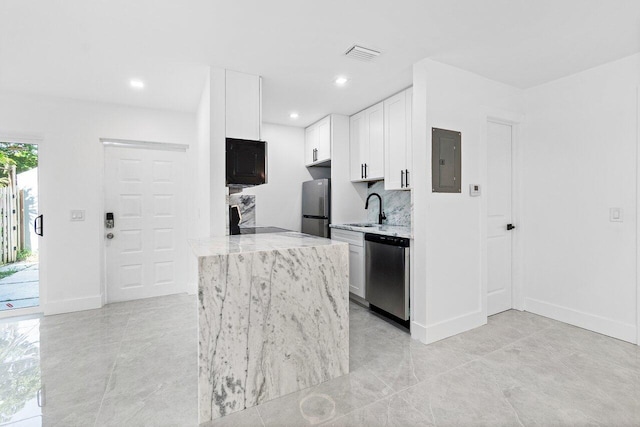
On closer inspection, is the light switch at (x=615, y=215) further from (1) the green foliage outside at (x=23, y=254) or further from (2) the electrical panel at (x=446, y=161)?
(1) the green foliage outside at (x=23, y=254)

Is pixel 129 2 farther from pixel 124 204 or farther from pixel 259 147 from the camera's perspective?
pixel 124 204

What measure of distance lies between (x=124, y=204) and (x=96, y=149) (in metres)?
0.73

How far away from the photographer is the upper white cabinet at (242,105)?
279 cm

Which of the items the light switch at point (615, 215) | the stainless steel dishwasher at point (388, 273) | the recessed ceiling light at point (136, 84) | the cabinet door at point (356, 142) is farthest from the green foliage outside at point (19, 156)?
the light switch at point (615, 215)

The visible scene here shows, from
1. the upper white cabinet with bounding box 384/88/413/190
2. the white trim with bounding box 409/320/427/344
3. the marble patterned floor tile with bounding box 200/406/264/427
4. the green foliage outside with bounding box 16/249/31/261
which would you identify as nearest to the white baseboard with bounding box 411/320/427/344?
the white trim with bounding box 409/320/427/344

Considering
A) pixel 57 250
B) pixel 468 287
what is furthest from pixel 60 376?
pixel 468 287

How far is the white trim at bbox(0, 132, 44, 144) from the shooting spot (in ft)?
A: 11.0

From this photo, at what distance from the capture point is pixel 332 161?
417cm

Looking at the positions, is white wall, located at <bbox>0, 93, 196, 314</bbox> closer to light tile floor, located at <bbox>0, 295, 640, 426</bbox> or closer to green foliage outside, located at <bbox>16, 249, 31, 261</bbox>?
green foliage outside, located at <bbox>16, 249, 31, 261</bbox>

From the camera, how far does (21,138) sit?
341cm

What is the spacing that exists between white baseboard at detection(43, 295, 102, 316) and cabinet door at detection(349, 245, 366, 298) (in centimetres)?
306

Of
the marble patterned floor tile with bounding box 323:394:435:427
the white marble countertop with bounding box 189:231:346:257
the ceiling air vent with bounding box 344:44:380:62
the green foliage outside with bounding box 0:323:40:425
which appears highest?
the ceiling air vent with bounding box 344:44:380:62

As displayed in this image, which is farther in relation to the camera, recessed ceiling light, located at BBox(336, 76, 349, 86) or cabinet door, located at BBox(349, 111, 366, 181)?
cabinet door, located at BBox(349, 111, 366, 181)

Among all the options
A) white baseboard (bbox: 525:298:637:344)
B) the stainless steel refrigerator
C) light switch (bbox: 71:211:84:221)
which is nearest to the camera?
white baseboard (bbox: 525:298:637:344)
